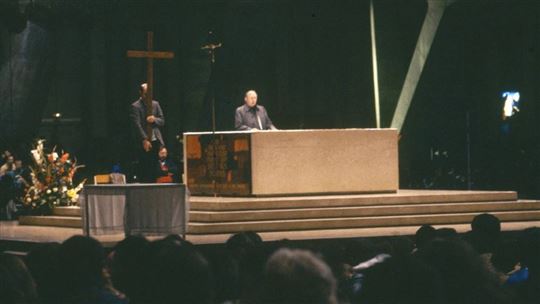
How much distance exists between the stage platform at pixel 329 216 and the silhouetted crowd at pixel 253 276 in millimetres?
6398

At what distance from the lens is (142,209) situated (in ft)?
36.3

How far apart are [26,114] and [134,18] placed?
337 centimetres

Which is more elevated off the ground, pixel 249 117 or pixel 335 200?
pixel 249 117

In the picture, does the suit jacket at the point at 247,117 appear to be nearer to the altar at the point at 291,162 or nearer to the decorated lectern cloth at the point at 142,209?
the altar at the point at 291,162

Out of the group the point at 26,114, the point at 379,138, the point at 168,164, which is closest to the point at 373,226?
the point at 379,138

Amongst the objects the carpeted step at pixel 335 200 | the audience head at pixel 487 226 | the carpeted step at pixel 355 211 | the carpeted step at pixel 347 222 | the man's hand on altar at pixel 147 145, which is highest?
the man's hand on altar at pixel 147 145

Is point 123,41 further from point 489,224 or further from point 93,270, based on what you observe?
point 93,270

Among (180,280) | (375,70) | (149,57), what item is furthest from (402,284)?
(375,70)

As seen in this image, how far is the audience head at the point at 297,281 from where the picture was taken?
3137 mm

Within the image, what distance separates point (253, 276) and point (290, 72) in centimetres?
1625

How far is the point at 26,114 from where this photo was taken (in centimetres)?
1852

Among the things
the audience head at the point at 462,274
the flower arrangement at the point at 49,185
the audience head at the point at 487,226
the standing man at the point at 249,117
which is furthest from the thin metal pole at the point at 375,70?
the audience head at the point at 462,274

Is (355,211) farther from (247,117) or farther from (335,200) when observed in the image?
(247,117)

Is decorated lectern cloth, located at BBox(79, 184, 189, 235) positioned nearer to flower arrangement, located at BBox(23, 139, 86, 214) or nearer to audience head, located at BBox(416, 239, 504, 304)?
flower arrangement, located at BBox(23, 139, 86, 214)
